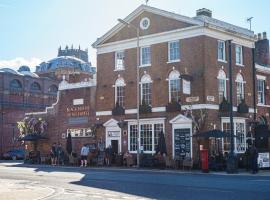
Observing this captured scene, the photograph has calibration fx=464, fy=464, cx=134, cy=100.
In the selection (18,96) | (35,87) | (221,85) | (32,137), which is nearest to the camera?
(221,85)

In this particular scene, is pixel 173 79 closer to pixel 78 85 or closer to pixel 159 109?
pixel 159 109

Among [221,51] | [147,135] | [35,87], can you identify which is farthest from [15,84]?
[221,51]

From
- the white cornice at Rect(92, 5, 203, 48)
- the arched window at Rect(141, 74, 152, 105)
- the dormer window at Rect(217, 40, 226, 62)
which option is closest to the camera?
the white cornice at Rect(92, 5, 203, 48)

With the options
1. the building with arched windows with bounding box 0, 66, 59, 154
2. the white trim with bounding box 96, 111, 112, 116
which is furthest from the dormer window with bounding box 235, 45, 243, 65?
the building with arched windows with bounding box 0, 66, 59, 154

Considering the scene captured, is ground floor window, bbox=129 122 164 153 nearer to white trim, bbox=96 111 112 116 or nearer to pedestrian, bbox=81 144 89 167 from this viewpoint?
white trim, bbox=96 111 112 116

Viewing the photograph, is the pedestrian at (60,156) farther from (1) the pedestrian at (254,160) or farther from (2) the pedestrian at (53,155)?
(1) the pedestrian at (254,160)

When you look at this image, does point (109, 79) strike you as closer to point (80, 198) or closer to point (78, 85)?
point (78, 85)

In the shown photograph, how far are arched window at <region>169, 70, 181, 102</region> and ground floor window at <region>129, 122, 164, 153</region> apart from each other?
217cm

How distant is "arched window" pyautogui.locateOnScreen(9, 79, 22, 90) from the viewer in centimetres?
6522

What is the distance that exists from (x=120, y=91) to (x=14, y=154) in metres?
21.9

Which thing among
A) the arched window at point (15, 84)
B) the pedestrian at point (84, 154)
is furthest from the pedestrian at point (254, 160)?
the arched window at point (15, 84)

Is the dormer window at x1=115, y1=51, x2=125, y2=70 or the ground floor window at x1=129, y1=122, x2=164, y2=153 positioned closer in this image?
the ground floor window at x1=129, y1=122, x2=164, y2=153

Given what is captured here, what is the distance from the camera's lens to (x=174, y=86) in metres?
34.5

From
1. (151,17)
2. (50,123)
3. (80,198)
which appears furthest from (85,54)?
(80,198)
